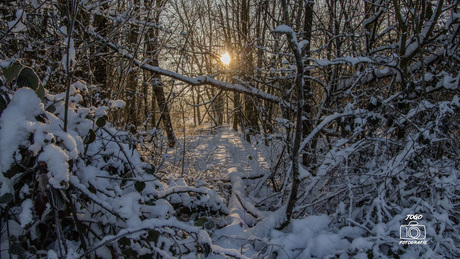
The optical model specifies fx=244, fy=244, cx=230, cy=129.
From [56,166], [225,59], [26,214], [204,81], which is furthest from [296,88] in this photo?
[225,59]

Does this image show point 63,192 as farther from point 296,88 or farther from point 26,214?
point 296,88

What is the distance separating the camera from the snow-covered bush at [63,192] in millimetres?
877

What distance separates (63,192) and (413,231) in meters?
1.92

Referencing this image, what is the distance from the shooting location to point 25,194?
1004 mm

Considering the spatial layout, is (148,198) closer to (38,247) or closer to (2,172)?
(38,247)

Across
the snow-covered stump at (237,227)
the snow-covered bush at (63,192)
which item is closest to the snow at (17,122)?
the snow-covered bush at (63,192)

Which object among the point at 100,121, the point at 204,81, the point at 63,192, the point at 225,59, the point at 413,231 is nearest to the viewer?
A: the point at 63,192

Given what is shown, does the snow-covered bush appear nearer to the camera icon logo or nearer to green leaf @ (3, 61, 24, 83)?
green leaf @ (3, 61, 24, 83)

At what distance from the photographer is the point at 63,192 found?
101 cm

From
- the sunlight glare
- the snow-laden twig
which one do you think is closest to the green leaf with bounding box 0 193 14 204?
the snow-laden twig

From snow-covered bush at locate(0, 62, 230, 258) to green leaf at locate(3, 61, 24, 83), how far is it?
1 centimetres

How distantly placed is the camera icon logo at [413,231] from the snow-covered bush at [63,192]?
121 cm

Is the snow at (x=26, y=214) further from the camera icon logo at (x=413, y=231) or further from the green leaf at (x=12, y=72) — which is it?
the camera icon logo at (x=413, y=231)

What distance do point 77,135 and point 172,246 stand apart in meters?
0.80
